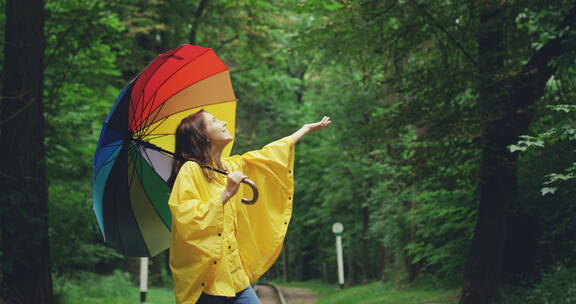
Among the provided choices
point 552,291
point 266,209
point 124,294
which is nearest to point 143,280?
point 124,294

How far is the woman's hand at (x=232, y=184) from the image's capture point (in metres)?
3.49

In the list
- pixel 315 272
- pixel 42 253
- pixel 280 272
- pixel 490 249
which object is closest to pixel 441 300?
pixel 490 249

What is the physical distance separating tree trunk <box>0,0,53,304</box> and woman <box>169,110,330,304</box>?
203 inches

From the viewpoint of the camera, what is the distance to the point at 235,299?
12.4ft

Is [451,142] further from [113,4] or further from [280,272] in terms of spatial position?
[280,272]

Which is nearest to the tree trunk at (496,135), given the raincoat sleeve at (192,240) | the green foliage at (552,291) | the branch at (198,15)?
the green foliage at (552,291)

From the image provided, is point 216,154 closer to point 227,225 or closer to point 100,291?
point 227,225

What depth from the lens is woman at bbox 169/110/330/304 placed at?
3.59 meters

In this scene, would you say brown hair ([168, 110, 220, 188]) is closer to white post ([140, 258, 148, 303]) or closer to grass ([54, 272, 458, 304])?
grass ([54, 272, 458, 304])

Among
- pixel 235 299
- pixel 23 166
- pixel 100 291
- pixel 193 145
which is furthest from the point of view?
pixel 100 291

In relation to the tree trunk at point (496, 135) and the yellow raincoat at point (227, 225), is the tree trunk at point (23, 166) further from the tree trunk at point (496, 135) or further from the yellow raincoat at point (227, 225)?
the tree trunk at point (496, 135)

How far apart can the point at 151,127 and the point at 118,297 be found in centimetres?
1064

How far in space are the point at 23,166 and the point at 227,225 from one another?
18.8 ft

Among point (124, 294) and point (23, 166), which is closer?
point (23, 166)
